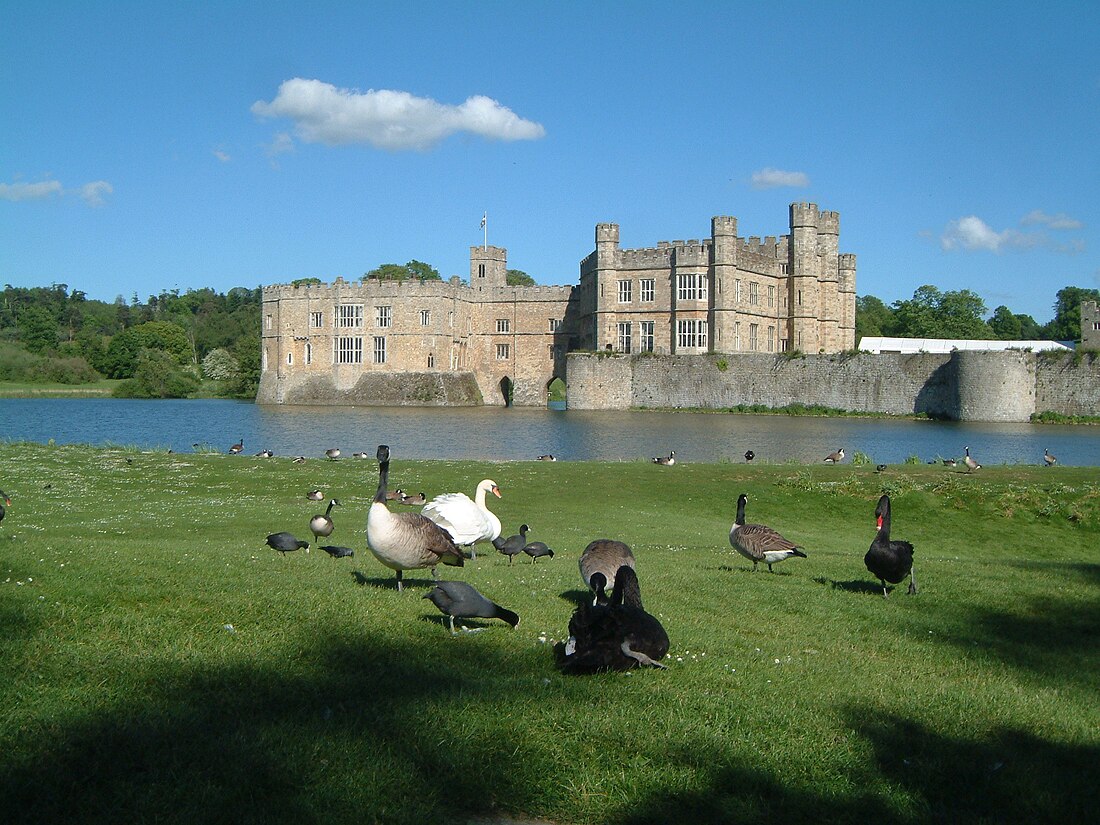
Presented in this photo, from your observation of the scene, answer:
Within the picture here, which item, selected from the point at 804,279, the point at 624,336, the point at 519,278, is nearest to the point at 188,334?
the point at 519,278

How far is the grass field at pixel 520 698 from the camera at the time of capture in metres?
5.26

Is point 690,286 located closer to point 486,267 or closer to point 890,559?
point 486,267

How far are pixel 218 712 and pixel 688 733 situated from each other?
277 cm

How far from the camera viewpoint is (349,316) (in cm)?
8488

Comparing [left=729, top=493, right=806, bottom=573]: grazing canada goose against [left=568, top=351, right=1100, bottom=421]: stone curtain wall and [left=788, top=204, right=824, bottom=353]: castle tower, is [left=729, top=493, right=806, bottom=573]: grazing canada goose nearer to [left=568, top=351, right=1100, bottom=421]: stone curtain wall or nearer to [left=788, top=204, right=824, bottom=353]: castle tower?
[left=568, top=351, right=1100, bottom=421]: stone curtain wall

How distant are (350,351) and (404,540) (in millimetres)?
77071

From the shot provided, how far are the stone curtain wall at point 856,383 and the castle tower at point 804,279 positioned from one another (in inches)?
319

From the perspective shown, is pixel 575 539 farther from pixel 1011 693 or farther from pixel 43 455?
pixel 43 455

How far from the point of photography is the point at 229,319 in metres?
143

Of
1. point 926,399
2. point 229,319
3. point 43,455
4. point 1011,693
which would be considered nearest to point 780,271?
point 926,399

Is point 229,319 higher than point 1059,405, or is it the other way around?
point 229,319

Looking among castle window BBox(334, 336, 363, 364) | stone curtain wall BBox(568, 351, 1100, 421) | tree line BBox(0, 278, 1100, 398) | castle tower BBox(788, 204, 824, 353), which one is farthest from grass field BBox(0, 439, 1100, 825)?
tree line BBox(0, 278, 1100, 398)

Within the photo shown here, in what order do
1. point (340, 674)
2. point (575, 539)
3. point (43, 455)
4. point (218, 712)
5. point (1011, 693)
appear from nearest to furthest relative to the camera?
point (218, 712), point (340, 674), point (1011, 693), point (575, 539), point (43, 455)

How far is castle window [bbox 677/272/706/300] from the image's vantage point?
72500 mm
